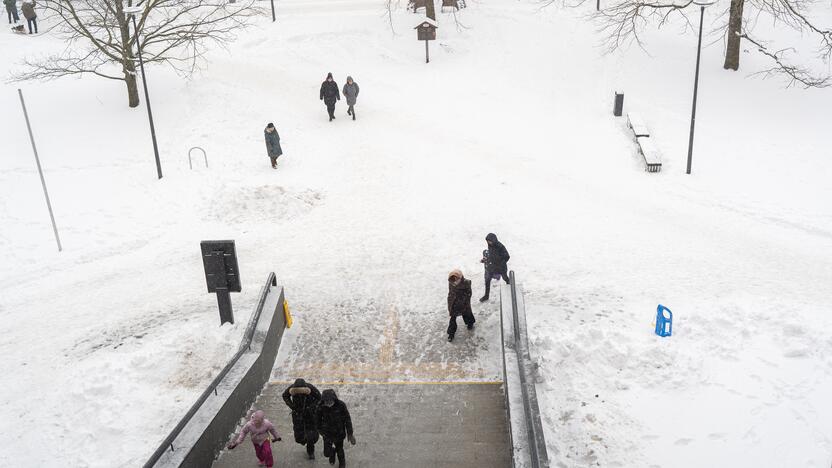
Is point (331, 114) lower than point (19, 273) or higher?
higher

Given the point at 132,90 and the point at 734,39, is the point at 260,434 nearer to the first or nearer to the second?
the point at 132,90

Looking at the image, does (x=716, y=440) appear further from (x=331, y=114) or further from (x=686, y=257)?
(x=331, y=114)

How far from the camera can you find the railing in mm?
6633

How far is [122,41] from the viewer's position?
21203 mm

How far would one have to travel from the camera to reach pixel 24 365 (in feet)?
35.4

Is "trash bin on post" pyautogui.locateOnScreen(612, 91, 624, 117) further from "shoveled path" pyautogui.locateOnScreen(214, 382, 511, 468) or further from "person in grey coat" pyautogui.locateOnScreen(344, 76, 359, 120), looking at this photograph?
"shoveled path" pyautogui.locateOnScreen(214, 382, 511, 468)

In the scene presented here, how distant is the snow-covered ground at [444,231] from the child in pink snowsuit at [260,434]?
198 centimetres

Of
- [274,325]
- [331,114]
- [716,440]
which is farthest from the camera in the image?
[331,114]

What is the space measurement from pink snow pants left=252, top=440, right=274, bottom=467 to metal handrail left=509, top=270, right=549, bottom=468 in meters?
2.99

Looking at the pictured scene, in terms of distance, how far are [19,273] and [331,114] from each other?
11.3 metres

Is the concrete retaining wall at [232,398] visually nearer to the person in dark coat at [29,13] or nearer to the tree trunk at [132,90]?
the tree trunk at [132,90]

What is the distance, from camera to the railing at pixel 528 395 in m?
6.63

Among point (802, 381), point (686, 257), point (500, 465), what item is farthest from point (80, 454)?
point (686, 257)

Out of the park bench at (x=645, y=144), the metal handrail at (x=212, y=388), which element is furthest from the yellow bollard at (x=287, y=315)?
the park bench at (x=645, y=144)
